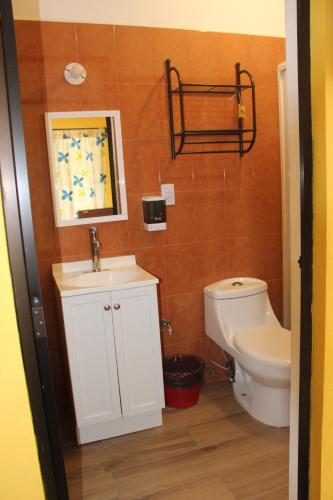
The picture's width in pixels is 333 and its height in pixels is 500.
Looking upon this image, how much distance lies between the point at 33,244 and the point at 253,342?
5.25 ft

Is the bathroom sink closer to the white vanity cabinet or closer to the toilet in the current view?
the white vanity cabinet

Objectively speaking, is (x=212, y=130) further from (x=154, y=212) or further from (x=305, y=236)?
(x=305, y=236)

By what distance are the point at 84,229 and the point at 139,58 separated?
106cm

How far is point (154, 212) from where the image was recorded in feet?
7.70

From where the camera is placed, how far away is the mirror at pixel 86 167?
2.25 m

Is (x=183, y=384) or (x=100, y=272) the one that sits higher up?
(x=100, y=272)

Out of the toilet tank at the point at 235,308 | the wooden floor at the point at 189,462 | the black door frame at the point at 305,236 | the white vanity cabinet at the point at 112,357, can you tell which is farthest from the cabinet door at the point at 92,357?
the black door frame at the point at 305,236

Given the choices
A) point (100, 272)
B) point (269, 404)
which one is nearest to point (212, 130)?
point (100, 272)

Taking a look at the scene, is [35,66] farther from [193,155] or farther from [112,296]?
[112,296]

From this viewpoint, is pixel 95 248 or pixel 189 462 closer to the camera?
pixel 189 462

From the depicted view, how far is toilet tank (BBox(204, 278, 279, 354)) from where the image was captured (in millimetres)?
2443

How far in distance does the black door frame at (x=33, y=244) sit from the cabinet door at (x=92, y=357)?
948 millimetres

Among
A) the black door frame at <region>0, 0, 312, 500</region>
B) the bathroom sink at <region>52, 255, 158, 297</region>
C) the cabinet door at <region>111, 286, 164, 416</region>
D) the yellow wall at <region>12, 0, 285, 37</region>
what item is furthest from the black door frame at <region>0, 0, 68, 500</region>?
the yellow wall at <region>12, 0, 285, 37</region>

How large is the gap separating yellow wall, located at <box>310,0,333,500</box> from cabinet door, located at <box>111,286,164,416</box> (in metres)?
1.03
